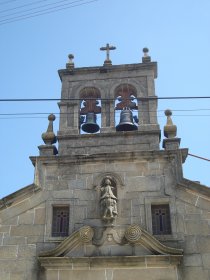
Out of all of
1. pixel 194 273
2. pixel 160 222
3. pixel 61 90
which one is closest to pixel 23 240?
pixel 160 222

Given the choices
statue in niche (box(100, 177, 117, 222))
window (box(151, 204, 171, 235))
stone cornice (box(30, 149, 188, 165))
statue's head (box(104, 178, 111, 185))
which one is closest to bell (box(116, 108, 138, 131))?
stone cornice (box(30, 149, 188, 165))

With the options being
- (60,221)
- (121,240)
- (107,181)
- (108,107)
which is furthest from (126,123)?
(121,240)

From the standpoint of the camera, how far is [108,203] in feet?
41.8

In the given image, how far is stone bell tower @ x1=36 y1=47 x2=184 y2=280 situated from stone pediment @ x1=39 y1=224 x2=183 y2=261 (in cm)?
2

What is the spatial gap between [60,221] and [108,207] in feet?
4.71

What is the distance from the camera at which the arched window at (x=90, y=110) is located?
610 inches

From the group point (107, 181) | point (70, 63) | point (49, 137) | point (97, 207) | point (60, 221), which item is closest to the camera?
point (97, 207)

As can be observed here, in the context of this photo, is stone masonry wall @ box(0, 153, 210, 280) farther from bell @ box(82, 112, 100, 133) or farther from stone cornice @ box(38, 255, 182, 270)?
bell @ box(82, 112, 100, 133)

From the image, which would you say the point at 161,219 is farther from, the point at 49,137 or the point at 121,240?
the point at 49,137

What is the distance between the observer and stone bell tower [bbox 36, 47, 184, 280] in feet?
39.7

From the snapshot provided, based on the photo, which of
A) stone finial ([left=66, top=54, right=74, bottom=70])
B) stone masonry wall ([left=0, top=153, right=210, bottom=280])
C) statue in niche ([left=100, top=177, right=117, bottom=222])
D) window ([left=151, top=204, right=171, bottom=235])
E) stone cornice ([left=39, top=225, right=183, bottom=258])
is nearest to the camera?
stone cornice ([left=39, top=225, right=183, bottom=258])

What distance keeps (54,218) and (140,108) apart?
15.0ft

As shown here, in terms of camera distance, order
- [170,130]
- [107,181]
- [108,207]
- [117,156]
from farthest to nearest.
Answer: [170,130], [117,156], [107,181], [108,207]

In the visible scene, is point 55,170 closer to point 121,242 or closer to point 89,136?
point 89,136
